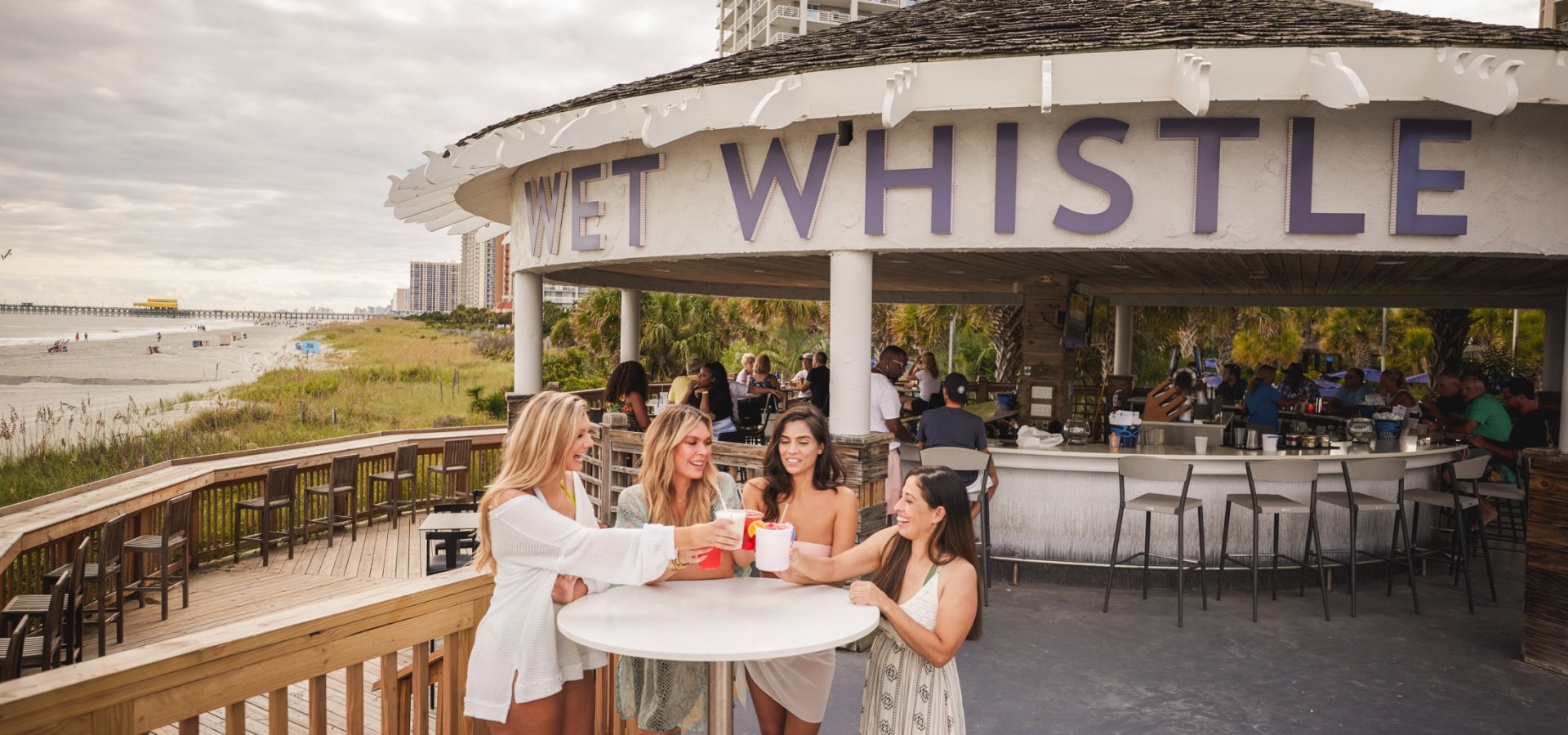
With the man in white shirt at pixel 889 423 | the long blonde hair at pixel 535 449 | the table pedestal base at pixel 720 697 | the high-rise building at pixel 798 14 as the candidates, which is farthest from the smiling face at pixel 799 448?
the high-rise building at pixel 798 14

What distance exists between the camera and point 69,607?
6.59 metres

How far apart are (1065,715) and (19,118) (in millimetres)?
35139

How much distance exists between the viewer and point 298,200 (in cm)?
7319

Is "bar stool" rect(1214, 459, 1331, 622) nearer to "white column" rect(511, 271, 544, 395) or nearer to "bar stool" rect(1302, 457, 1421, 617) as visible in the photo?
"bar stool" rect(1302, 457, 1421, 617)

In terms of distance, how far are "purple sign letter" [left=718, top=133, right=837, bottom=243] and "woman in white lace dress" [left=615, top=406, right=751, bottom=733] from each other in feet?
10.9

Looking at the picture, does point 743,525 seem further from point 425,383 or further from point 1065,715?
point 425,383

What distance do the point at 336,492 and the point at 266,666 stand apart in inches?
375

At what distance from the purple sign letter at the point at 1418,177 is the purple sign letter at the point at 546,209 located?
6187 mm

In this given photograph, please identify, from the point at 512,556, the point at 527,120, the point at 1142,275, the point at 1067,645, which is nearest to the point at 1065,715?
the point at 1067,645

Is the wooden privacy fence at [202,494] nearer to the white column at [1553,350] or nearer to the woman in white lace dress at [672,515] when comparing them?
the woman in white lace dress at [672,515]

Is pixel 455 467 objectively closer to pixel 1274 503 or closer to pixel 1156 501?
pixel 1156 501

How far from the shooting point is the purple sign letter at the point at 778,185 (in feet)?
20.3

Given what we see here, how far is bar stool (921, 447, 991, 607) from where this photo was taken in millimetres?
6195

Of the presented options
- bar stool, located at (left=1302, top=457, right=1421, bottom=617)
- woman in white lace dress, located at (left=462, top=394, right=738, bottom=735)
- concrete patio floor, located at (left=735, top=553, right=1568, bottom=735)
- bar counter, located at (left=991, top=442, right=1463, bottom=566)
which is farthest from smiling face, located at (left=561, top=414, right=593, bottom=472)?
bar stool, located at (left=1302, top=457, right=1421, bottom=617)
